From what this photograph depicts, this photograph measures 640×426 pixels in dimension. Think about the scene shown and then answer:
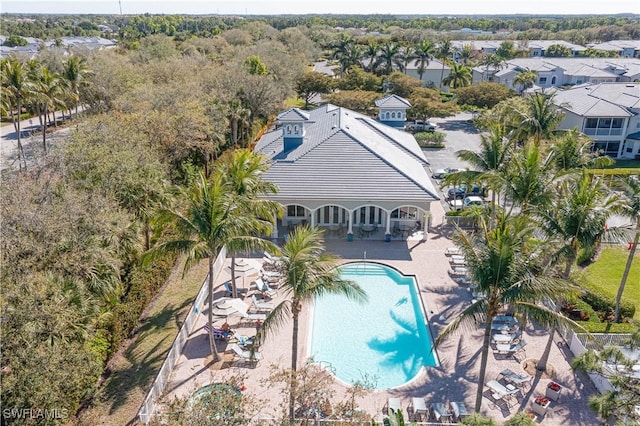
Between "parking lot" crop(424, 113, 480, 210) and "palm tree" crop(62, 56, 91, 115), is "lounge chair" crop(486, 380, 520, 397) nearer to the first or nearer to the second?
"parking lot" crop(424, 113, 480, 210)

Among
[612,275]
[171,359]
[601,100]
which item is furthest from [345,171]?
[601,100]

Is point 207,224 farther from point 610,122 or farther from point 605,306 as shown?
point 610,122

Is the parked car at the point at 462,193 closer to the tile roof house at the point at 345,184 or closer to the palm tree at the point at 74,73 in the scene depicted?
the tile roof house at the point at 345,184

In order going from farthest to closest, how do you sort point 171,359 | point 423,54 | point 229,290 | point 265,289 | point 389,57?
1. point 389,57
2. point 423,54
3. point 229,290
4. point 265,289
5. point 171,359

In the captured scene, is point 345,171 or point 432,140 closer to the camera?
point 345,171

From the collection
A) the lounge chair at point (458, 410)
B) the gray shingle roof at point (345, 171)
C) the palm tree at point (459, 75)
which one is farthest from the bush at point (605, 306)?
the palm tree at point (459, 75)

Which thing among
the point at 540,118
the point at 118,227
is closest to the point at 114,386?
the point at 118,227

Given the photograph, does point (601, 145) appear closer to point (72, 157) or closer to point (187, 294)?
point (187, 294)

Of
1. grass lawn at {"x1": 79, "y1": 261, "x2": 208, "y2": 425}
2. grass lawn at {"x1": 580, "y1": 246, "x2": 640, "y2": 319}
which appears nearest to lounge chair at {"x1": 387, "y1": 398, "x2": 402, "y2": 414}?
grass lawn at {"x1": 79, "y1": 261, "x2": 208, "y2": 425}
